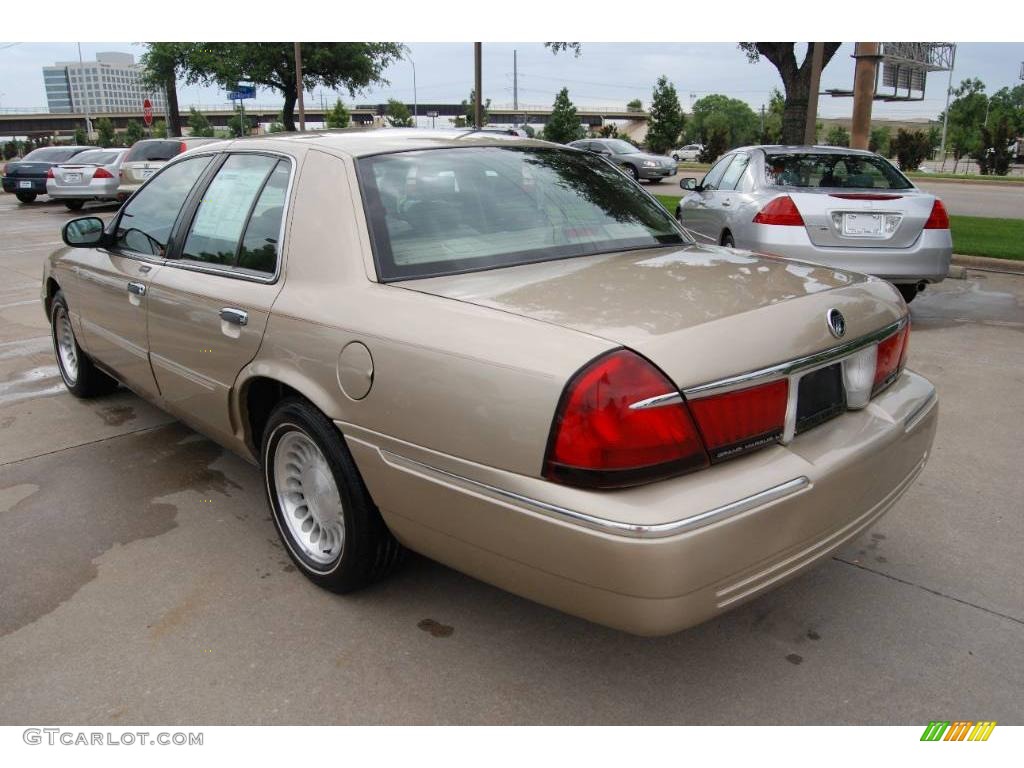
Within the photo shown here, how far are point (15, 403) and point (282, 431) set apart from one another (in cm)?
326

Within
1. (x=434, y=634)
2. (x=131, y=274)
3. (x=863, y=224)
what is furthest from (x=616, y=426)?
(x=863, y=224)

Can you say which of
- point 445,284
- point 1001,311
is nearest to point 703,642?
point 445,284

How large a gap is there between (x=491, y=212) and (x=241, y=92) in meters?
32.2

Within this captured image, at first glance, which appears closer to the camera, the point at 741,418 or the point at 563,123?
the point at 741,418

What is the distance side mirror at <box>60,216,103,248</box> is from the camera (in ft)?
14.0

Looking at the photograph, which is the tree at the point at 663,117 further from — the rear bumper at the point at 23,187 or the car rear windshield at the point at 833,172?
the car rear windshield at the point at 833,172

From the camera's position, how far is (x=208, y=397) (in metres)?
3.39

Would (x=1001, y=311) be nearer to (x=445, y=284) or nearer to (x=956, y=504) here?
(x=956, y=504)

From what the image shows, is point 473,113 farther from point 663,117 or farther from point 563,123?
point 663,117

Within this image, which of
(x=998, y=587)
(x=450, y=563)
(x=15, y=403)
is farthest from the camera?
(x=15, y=403)

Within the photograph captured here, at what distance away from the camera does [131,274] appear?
393 centimetres

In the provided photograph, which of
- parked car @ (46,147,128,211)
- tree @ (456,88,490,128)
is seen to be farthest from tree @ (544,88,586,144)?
parked car @ (46,147,128,211)

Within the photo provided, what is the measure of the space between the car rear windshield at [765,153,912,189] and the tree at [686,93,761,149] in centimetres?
8690

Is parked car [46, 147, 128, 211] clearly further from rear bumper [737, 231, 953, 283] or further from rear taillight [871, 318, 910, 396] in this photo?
rear taillight [871, 318, 910, 396]
